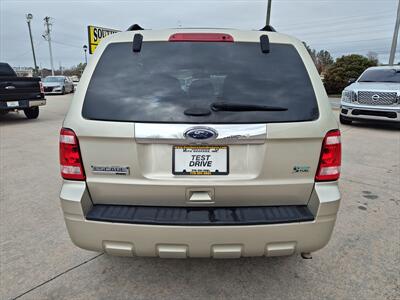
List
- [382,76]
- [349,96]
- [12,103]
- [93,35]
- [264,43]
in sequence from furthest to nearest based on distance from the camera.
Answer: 1. [93,35]
2. [12,103]
3. [382,76]
4. [349,96]
5. [264,43]

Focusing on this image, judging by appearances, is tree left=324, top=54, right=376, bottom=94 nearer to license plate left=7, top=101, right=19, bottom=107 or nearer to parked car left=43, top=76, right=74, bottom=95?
license plate left=7, top=101, right=19, bottom=107

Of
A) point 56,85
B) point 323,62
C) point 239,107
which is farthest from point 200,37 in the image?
point 323,62

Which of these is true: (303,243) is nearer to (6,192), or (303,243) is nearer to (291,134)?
(291,134)

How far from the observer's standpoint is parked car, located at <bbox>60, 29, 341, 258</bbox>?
185cm

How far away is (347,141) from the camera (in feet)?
24.1

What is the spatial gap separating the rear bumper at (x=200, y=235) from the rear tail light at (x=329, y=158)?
63 millimetres

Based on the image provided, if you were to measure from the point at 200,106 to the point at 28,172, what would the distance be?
14.0 ft

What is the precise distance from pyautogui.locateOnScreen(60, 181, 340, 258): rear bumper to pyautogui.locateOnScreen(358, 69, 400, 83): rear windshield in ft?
29.4

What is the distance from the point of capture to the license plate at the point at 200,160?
1876mm

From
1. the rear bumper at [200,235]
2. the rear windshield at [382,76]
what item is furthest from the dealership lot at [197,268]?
the rear windshield at [382,76]

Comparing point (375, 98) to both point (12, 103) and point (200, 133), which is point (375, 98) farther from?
point (12, 103)

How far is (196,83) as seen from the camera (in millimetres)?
1981

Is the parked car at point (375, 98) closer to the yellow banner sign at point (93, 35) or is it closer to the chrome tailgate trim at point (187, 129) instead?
the chrome tailgate trim at point (187, 129)

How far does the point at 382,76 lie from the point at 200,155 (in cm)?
962
